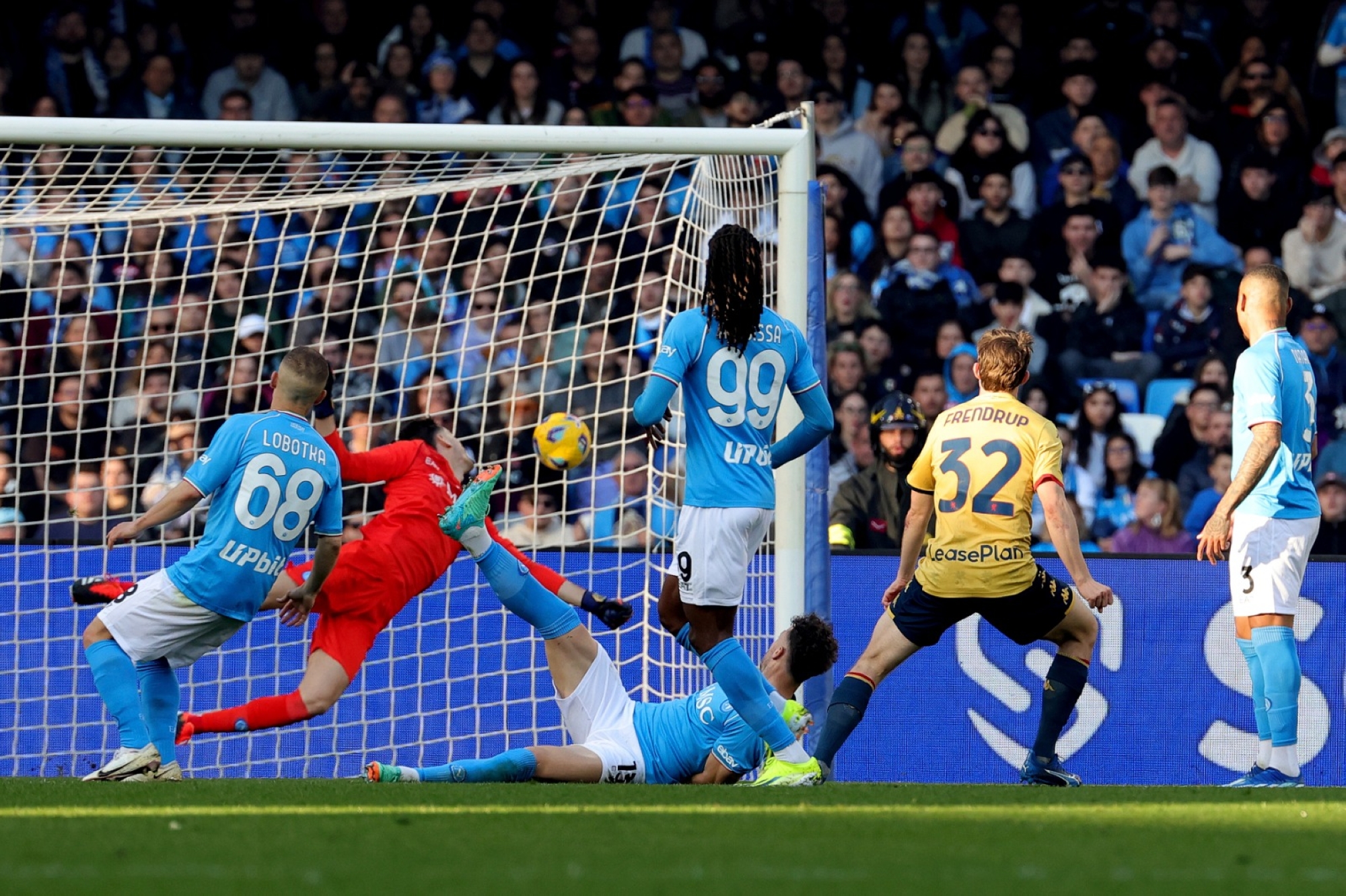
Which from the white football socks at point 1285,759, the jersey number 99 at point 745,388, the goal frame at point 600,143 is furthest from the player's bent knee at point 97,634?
the white football socks at point 1285,759

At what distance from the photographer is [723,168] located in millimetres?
8086

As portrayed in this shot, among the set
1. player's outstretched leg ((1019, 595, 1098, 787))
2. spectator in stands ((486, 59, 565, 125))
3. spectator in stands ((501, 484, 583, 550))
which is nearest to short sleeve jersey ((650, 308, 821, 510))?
player's outstretched leg ((1019, 595, 1098, 787))

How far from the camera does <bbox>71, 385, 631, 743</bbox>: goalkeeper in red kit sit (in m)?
6.88

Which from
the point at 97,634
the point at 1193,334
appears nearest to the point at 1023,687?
the point at 97,634

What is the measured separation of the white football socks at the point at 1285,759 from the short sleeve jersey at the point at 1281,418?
2.68 feet

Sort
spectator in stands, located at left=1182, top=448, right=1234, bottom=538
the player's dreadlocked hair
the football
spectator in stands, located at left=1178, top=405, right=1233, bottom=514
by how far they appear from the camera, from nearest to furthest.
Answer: the player's dreadlocked hair < the football < spectator in stands, located at left=1182, top=448, right=1234, bottom=538 < spectator in stands, located at left=1178, top=405, right=1233, bottom=514

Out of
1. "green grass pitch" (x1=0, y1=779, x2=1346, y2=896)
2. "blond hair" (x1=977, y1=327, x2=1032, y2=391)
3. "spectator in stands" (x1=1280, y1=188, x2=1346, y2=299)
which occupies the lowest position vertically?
"green grass pitch" (x1=0, y1=779, x2=1346, y2=896)

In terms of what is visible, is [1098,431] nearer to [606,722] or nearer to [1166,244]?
[1166,244]

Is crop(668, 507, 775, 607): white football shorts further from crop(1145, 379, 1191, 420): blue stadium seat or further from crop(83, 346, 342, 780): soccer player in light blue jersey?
crop(1145, 379, 1191, 420): blue stadium seat

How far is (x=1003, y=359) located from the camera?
6.33 m

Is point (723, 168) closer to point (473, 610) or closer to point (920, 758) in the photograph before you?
point (473, 610)

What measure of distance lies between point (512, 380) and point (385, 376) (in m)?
1.07

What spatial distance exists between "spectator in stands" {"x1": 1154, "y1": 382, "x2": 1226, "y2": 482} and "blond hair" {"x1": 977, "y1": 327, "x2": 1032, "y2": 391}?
15.6ft

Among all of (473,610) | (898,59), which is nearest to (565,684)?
(473,610)
